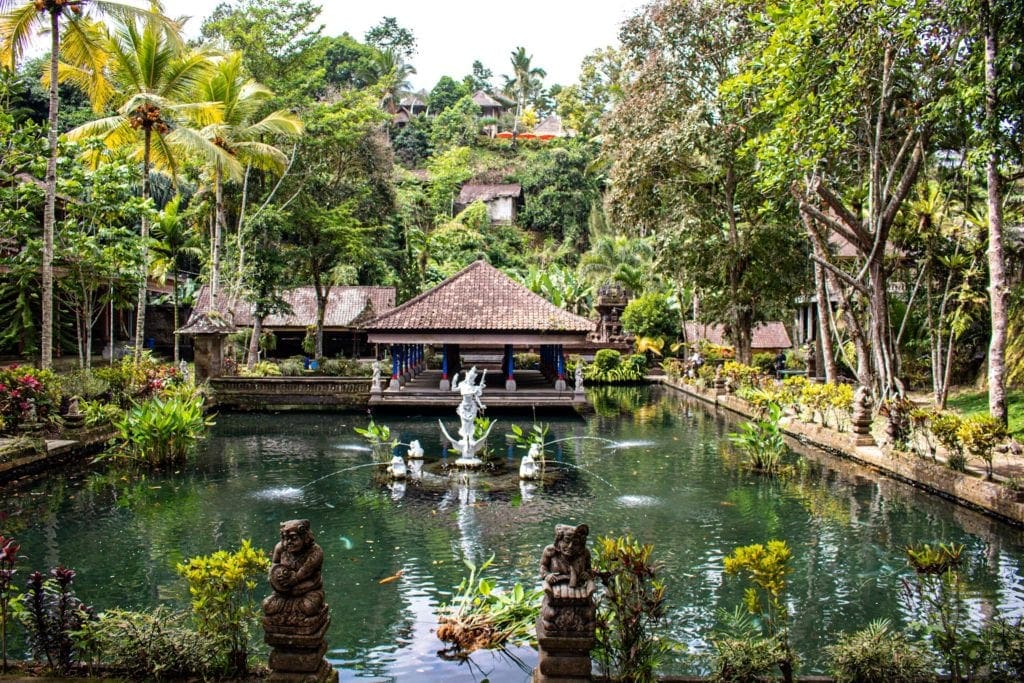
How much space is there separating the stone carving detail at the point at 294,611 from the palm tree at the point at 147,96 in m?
16.1

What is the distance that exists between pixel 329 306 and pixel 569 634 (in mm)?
33221

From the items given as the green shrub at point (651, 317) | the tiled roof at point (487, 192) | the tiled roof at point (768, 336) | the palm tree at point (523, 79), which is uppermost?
the palm tree at point (523, 79)

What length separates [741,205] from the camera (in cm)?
2566

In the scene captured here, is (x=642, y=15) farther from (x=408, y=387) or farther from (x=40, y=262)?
(x=40, y=262)

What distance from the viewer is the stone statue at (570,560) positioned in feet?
15.5

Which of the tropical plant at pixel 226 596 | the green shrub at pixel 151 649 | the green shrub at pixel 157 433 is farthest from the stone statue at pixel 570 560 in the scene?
the green shrub at pixel 157 433

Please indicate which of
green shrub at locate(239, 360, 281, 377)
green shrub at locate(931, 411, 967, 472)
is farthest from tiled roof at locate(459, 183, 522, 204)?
green shrub at locate(931, 411, 967, 472)

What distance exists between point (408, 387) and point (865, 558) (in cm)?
1721

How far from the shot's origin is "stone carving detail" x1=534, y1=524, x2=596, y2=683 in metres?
4.65

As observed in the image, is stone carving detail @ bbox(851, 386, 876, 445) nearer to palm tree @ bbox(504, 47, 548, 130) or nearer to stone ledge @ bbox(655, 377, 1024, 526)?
stone ledge @ bbox(655, 377, 1024, 526)

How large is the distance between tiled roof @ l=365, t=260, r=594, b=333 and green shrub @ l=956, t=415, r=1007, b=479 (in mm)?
12438

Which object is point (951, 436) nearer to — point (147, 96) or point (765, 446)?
point (765, 446)

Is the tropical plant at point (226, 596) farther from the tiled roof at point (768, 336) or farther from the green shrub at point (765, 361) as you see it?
the tiled roof at point (768, 336)

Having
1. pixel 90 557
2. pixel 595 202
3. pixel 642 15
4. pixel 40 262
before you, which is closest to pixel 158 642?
pixel 90 557
